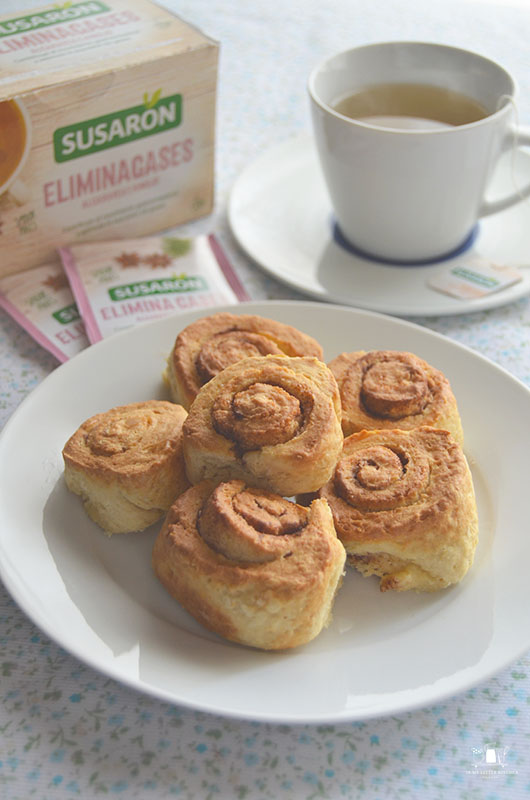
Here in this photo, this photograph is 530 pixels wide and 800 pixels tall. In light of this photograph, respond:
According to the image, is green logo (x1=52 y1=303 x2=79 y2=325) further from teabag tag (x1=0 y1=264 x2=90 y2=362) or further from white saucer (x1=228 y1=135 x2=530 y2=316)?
white saucer (x1=228 y1=135 x2=530 y2=316)

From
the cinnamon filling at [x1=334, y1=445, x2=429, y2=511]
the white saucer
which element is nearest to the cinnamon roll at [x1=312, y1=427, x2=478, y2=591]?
the cinnamon filling at [x1=334, y1=445, x2=429, y2=511]

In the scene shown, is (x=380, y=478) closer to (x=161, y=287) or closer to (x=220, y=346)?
(x=220, y=346)

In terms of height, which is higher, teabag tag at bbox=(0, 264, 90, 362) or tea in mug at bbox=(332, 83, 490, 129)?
tea in mug at bbox=(332, 83, 490, 129)

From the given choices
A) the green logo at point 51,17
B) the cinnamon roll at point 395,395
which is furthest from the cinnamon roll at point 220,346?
the green logo at point 51,17

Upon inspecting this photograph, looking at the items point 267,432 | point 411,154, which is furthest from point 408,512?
point 411,154

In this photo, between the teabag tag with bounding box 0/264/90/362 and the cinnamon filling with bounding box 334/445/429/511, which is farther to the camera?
the teabag tag with bounding box 0/264/90/362

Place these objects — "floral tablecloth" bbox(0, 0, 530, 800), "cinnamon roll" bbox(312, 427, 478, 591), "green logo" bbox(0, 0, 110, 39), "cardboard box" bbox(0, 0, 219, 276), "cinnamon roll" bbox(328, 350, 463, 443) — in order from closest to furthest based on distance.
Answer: "floral tablecloth" bbox(0, 0, 530, 800) < "cinnamon roll" bbox(312, 427, 478, 591) < "cinnamon roll" bbox(328, 350, 463, 443) < "cardboard box" bbox(0, 0, 219, 276) < "green logo" bbox(0, 0, 110, 39)
